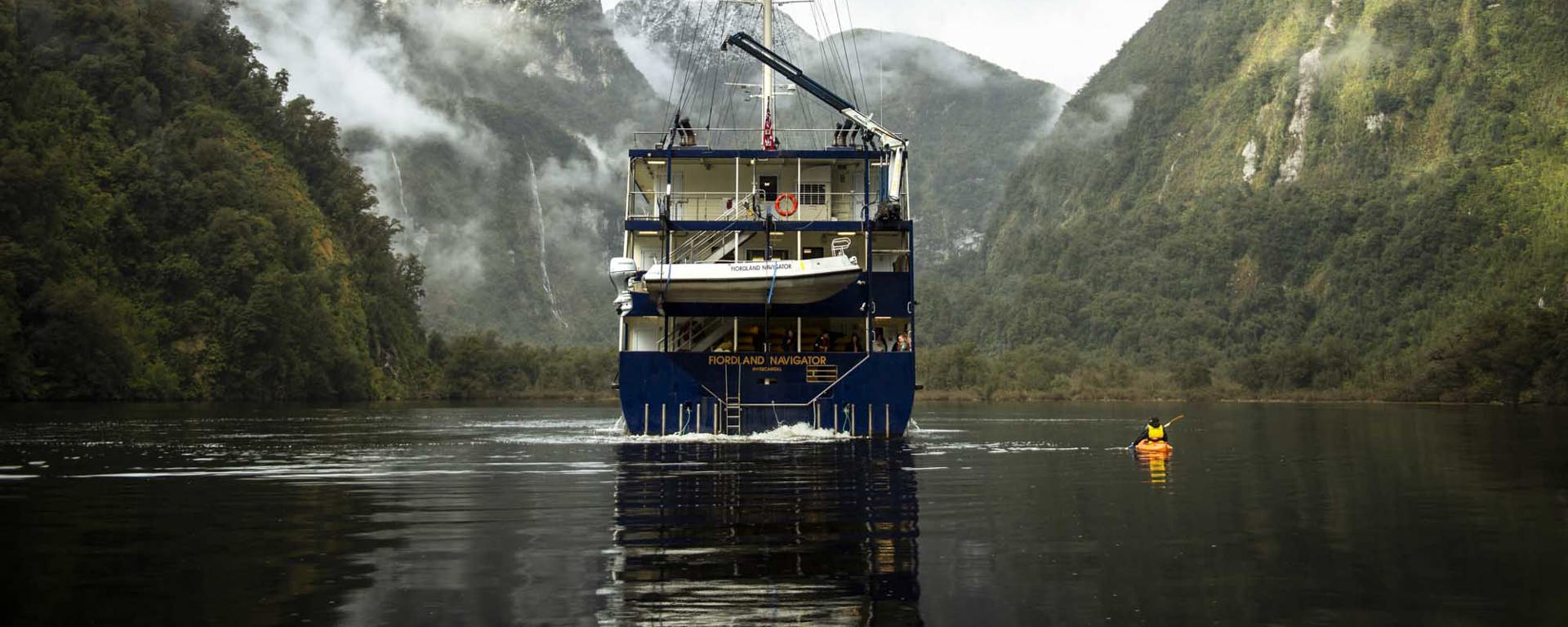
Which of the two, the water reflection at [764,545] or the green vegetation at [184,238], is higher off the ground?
the green vegetation at [184,238]

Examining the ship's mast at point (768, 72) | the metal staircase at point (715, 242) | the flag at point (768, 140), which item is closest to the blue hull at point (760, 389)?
the metal staircase at point (715, 242)

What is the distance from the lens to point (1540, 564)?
11.7 m

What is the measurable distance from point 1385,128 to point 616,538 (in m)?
164

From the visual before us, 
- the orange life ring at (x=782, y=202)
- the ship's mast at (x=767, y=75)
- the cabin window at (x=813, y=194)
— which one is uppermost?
the ship's mast at (x=767, y=75)

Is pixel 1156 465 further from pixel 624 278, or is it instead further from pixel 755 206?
pixel 624 278

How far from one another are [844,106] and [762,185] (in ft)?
13.6

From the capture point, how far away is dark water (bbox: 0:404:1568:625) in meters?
9.70

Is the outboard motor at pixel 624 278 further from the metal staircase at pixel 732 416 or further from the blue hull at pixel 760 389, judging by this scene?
the metal staircase at pixel 732 416

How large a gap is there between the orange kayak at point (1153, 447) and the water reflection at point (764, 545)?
7481 mm

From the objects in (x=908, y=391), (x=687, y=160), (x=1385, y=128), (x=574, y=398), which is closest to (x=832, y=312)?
(x=908, y=391)

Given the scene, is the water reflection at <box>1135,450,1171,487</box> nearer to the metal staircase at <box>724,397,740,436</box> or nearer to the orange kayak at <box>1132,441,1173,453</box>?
the orange kayak at <box>1132,441,1173,453</box>

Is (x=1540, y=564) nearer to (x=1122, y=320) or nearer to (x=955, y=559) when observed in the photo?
(x=955, y=559)

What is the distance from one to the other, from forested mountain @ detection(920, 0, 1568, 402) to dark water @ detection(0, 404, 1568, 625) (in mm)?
66101

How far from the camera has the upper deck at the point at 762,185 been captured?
1454 inches
